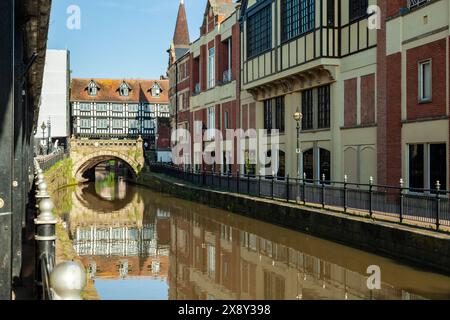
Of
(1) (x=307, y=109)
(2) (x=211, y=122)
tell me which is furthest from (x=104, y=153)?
(1) (x=307, y=109)

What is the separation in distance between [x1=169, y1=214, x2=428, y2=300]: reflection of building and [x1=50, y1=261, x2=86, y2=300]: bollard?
353 inches

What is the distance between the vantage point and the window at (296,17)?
25.5 m

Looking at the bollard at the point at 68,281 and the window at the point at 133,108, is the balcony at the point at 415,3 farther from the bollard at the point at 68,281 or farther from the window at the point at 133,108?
the window at the point at 133,108

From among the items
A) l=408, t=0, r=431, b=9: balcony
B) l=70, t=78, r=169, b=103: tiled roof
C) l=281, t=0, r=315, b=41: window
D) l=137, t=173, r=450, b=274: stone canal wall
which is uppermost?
l=70, t=78, r=169, b=103: tiled roof

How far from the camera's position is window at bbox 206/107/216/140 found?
42681 mm

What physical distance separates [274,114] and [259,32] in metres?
4.69

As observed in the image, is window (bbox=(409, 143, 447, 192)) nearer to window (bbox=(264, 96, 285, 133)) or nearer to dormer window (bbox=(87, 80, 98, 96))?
window (bbox=(264, 96, 285, 133))

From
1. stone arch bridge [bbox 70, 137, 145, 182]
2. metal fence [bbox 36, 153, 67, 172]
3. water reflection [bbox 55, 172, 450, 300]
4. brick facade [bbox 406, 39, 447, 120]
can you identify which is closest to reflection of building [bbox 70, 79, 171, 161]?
stone arch bridge [bbox 70, 137, 145, 182]

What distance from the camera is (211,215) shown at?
1071 inches

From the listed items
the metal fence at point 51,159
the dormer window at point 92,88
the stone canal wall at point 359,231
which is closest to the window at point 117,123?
the dormer window at point 92,88

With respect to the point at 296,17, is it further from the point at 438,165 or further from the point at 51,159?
the point at 51,159

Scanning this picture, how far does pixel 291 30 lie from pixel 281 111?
480 centimetres

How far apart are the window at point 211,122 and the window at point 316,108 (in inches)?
615
